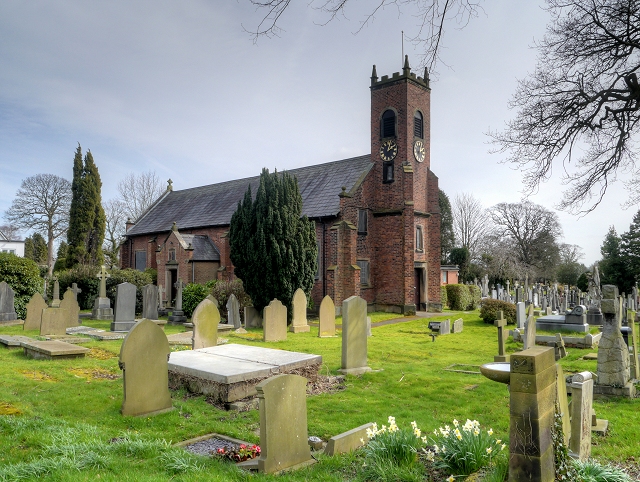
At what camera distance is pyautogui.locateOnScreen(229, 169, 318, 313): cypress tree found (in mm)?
17672

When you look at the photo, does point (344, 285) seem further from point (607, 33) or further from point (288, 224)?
point (607, 33)

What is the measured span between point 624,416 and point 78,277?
26.0 m

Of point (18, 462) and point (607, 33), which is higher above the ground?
point (607, 33)

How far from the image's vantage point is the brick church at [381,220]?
23.7 m

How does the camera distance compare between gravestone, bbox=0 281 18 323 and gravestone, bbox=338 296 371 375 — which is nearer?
→ gravestone, bbox=338 296 371 375

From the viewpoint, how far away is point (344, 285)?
23.2m

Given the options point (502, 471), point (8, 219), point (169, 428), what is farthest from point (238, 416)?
point (8, 219)

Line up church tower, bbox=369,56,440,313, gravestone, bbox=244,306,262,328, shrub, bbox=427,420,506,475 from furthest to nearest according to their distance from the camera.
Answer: church tower, bbox=369,56,440,313, gravestone, bbox=244,306,262,328, shrub, bbox=427,420,506,475

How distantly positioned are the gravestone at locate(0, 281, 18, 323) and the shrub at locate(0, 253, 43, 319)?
0.91 meters

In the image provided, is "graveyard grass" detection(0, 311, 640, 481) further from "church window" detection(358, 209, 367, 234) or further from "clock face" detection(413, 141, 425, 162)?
"clock face" detection(413, 141, 425, 162)

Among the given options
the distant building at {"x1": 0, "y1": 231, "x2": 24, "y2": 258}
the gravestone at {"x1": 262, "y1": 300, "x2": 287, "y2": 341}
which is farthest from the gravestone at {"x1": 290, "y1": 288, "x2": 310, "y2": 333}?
the distant building at {"x1": 0, "y1": 231, "x2": 24, "y2": 258}

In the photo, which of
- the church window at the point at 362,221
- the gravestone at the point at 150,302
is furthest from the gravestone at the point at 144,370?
the church window at the point at 362,221

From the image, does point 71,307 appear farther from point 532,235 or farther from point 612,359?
point 532,235

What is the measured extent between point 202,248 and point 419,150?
48.3 ft
